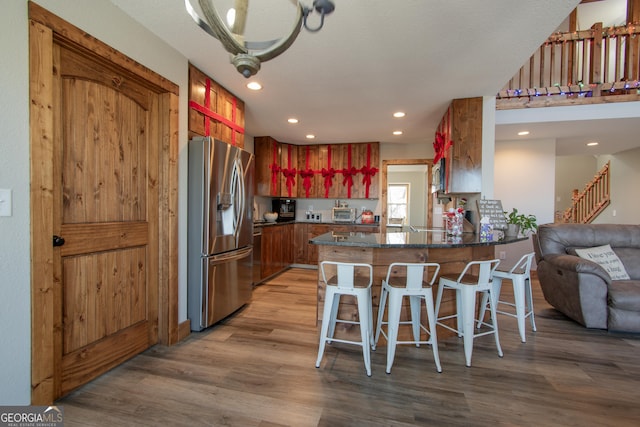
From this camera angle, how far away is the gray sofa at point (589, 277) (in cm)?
266

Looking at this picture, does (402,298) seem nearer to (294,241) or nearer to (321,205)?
(294,241)

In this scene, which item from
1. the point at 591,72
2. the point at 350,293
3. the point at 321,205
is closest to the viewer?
the point at 350,293

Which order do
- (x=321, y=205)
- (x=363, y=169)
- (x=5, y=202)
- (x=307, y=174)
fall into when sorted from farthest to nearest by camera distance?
(x=321, y=205), (x=307, y=174), (x=363, y=169), (x=5, y=202)

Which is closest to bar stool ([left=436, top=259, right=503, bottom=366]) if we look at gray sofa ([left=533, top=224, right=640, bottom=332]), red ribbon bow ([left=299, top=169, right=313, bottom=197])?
gray sofa ([left=533, top=224, right=640, bottom=332])

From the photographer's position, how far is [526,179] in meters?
4.86

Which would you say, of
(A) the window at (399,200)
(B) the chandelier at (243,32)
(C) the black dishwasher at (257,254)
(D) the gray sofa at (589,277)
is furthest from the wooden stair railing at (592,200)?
(B) the chandelier at (243,32)

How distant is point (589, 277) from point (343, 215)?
3.74 meters

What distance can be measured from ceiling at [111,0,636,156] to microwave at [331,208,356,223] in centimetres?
223

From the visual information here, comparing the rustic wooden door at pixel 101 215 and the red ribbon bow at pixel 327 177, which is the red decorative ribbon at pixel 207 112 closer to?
the rustic wooden door at pixel 101 215

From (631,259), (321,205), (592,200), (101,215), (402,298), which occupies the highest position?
(592,200)

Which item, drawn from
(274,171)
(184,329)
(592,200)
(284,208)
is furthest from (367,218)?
(592,200)

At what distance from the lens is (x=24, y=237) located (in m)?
1.47

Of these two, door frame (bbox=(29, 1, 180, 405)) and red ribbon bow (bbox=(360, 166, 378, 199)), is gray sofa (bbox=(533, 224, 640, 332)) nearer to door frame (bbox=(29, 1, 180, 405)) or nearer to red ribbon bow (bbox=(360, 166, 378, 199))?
red ribbon bow (bbox=(360, 166, 378, 199))

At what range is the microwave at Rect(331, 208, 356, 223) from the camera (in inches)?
227
